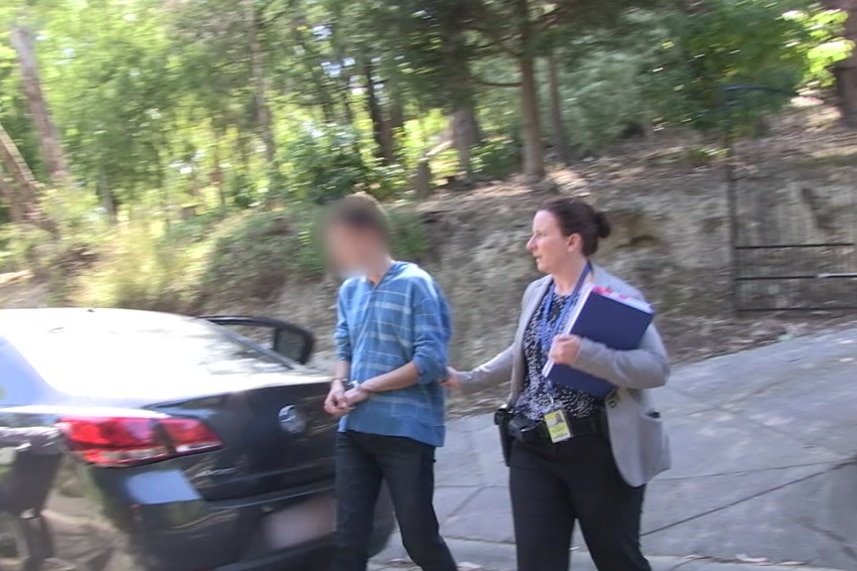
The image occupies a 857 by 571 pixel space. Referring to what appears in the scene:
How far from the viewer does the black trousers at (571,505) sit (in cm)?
312

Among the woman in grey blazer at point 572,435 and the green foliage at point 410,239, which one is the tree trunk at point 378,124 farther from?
the woman in grey blazer at point 572,435

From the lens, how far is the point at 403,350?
365 centimetres

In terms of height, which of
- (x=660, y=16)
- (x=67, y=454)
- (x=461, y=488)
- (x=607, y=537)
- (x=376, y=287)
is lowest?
(x=461, y=488)

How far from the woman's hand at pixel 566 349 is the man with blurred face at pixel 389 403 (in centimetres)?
76

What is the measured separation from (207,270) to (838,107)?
8355 mm

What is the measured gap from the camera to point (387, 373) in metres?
3.62

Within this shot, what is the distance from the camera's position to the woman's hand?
289cm

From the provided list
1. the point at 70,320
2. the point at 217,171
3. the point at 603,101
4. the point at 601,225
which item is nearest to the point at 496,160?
the point at 603,101

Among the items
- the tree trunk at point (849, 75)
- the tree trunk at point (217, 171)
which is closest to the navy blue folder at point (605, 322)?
the tree trunk at point (849, 75)

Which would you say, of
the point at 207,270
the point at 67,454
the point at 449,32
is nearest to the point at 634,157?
the point at 449,32

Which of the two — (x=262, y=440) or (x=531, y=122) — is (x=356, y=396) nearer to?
(x=262, y=440)

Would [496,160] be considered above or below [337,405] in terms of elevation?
above

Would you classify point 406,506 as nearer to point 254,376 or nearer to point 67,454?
point 254,376

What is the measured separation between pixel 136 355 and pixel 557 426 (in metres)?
1.95
